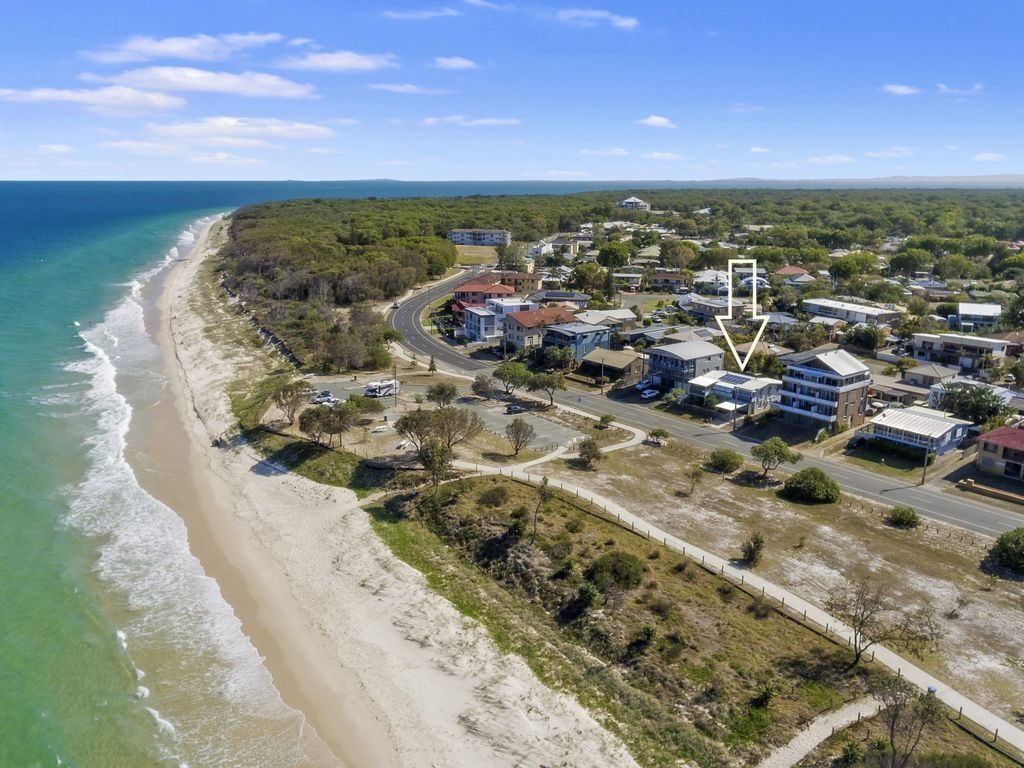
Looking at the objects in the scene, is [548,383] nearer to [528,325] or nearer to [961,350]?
[528,325]

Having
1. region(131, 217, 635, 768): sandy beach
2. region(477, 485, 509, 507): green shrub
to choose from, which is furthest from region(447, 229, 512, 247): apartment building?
region(477, 485, 509, 507): green shrub

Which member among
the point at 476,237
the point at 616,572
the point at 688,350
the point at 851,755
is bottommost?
the point at 851,755

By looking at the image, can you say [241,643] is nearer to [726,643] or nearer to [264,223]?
[726,643]

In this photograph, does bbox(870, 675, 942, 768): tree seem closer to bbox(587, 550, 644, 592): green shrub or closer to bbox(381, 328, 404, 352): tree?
bbox(587, 550, 644, 592): green shrub

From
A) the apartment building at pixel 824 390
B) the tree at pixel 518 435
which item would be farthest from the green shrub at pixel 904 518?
the tree at pixel 518 435

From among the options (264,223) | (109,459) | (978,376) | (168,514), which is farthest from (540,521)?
(264,223)

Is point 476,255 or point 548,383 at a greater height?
point 476,255

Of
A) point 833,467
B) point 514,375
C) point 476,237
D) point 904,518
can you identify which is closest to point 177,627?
point 514,375
